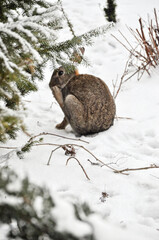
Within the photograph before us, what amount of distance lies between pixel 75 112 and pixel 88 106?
7.4 inches

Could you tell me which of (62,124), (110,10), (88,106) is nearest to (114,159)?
(88,106)

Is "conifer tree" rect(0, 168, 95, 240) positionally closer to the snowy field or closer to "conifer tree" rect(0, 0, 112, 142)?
the snowy field

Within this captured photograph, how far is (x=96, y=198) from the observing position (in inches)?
85.4

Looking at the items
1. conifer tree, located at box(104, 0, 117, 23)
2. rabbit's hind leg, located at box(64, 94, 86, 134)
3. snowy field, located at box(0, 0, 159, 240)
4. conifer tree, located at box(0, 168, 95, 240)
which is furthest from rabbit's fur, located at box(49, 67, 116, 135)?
conifer tree, located at box(104, 0, 117, 23)

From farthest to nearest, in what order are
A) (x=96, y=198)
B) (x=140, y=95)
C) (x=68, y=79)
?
(x=140, y=95) → (x=68, y=79) → (x=96, y=198)

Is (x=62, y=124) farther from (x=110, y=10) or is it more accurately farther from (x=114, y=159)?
(x=110, y=10)

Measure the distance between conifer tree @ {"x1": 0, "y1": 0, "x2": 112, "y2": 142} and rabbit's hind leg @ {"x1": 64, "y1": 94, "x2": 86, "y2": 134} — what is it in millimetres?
911

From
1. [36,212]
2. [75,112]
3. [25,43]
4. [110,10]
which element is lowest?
[75,112]

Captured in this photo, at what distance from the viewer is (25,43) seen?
1584 millimetres

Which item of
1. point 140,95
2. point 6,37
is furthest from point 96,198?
point 140,95

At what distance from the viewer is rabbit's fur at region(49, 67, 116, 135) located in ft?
11.7

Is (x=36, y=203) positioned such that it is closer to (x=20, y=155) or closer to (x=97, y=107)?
(x=20, y=155)

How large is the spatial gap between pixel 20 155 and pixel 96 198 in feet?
2.73

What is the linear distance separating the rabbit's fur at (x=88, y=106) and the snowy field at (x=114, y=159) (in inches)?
5.9
